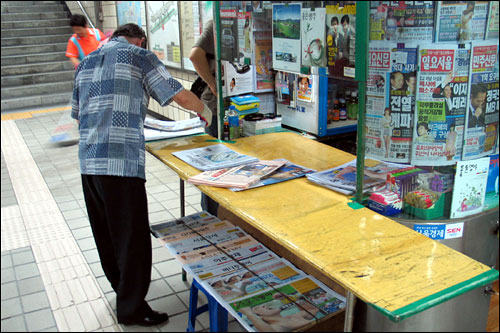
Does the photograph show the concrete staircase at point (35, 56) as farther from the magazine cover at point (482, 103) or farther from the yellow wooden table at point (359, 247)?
the magazine cover at point (482, 103)

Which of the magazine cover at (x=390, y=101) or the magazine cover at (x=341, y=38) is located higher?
the magazine cover at (x=341, y=38)

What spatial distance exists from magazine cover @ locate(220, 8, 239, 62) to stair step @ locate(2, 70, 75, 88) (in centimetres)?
776

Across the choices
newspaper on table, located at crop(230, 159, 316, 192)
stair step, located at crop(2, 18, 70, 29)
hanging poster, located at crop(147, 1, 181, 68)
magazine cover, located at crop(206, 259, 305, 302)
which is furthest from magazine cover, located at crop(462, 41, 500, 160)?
stair step, located at crop(2, 18, 70, 29)

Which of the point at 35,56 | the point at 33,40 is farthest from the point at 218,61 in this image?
the point at 33,40

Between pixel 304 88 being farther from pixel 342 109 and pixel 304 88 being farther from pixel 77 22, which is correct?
pixel 77 22

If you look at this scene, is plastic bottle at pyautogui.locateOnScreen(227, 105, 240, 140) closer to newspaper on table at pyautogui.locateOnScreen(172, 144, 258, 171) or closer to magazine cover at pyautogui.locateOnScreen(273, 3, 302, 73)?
newspaper on table at pyautogui.locateOnScreen(172, 144, 258, 171)

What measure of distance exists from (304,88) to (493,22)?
251 cm

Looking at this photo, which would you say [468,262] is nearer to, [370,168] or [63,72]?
[370,168]

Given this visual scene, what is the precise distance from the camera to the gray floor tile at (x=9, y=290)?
3050 millimetres

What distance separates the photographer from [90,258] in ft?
11.7

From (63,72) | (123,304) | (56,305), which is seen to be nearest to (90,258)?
(56,305)

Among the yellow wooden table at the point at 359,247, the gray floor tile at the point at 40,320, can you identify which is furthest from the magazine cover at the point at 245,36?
the gray floor tile at the point at 40,320

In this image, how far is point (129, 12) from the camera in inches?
315

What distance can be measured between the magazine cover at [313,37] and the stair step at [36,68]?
8859mm
